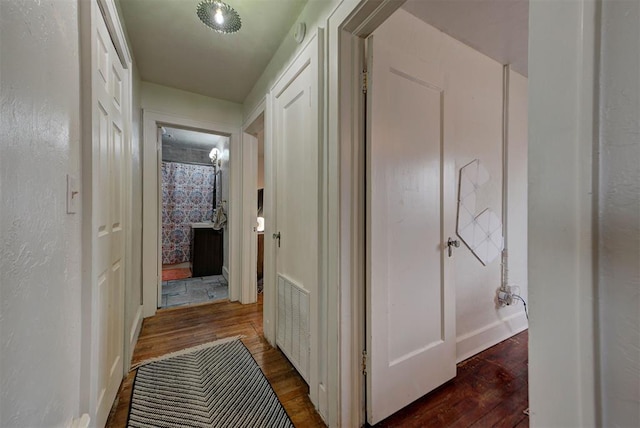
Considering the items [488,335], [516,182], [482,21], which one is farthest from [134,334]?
[516,182]

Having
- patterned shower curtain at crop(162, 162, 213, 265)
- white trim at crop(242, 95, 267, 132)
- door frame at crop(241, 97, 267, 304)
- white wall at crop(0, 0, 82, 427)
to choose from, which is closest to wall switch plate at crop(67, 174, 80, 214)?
white wall at crop(0, 0, 82, 427)

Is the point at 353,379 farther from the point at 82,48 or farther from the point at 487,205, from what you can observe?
the point at 82,48

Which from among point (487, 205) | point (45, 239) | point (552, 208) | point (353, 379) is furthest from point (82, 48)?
point (487, 205)

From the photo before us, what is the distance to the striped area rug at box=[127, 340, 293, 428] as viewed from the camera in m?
1.29

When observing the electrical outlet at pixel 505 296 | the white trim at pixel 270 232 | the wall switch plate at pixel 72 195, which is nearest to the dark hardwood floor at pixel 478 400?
the electrical outlet at pixel 505 296

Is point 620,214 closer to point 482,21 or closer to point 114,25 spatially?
point 482,21

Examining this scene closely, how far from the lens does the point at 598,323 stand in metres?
0.37

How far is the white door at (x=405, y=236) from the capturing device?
1251 mm

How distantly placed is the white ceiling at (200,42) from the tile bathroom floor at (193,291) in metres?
2.47

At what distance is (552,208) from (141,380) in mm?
2256

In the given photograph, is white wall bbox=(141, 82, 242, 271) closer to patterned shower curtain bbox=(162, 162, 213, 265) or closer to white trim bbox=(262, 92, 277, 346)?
white trim bbox=(262, 92, 277, 346)

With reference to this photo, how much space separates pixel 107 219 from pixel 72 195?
1.60 feet

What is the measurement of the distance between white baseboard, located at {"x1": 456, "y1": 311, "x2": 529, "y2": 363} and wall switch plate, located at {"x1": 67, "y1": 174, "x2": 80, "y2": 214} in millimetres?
2328

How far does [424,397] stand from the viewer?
1.46 meters
